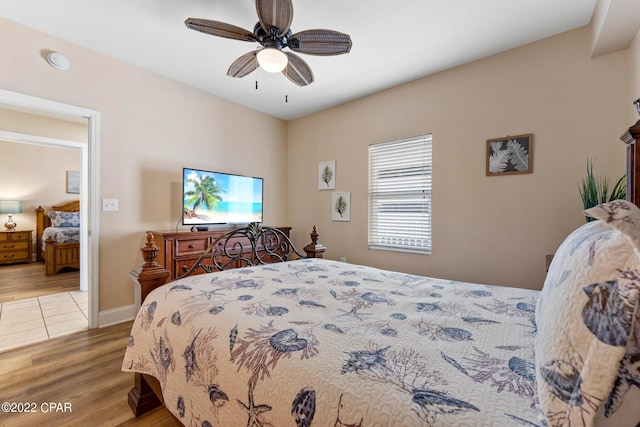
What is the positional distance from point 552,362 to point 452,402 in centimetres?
21

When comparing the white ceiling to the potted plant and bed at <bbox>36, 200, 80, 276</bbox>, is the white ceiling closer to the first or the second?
the potted plant

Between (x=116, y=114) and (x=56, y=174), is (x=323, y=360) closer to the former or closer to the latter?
(x=116, y=114)

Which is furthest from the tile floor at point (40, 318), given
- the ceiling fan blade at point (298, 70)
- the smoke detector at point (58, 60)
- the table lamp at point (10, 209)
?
the table lamp at point (10, 209)

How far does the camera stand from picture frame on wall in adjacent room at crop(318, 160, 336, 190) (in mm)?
3854

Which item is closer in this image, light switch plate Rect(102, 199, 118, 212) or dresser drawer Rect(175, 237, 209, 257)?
light switch plate Rect(102, 199, 118, 212)

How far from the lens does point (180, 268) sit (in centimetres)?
286

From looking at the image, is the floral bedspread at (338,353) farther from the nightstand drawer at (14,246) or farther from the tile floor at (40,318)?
the nightstand drawer at (14,246)

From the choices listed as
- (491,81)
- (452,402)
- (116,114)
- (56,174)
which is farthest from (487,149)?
(56,174)

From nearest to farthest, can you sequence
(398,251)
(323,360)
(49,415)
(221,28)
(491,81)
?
1. (323,360)
2. (49,415)
3. (221,28)
4. (491,81)
5. (398,251)

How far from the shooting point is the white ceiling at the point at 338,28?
201cm

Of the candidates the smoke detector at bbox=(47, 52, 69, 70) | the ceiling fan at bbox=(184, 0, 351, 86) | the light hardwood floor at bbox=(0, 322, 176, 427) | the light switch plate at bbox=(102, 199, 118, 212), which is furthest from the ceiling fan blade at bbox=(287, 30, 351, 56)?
the light hardwood floor at bbox=(0, 322, 176, 427)

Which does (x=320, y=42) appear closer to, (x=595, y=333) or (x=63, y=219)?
(x=595, y=333)

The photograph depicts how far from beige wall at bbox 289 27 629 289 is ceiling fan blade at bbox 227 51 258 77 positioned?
5.63ft

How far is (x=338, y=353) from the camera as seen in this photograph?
2.60 ft
